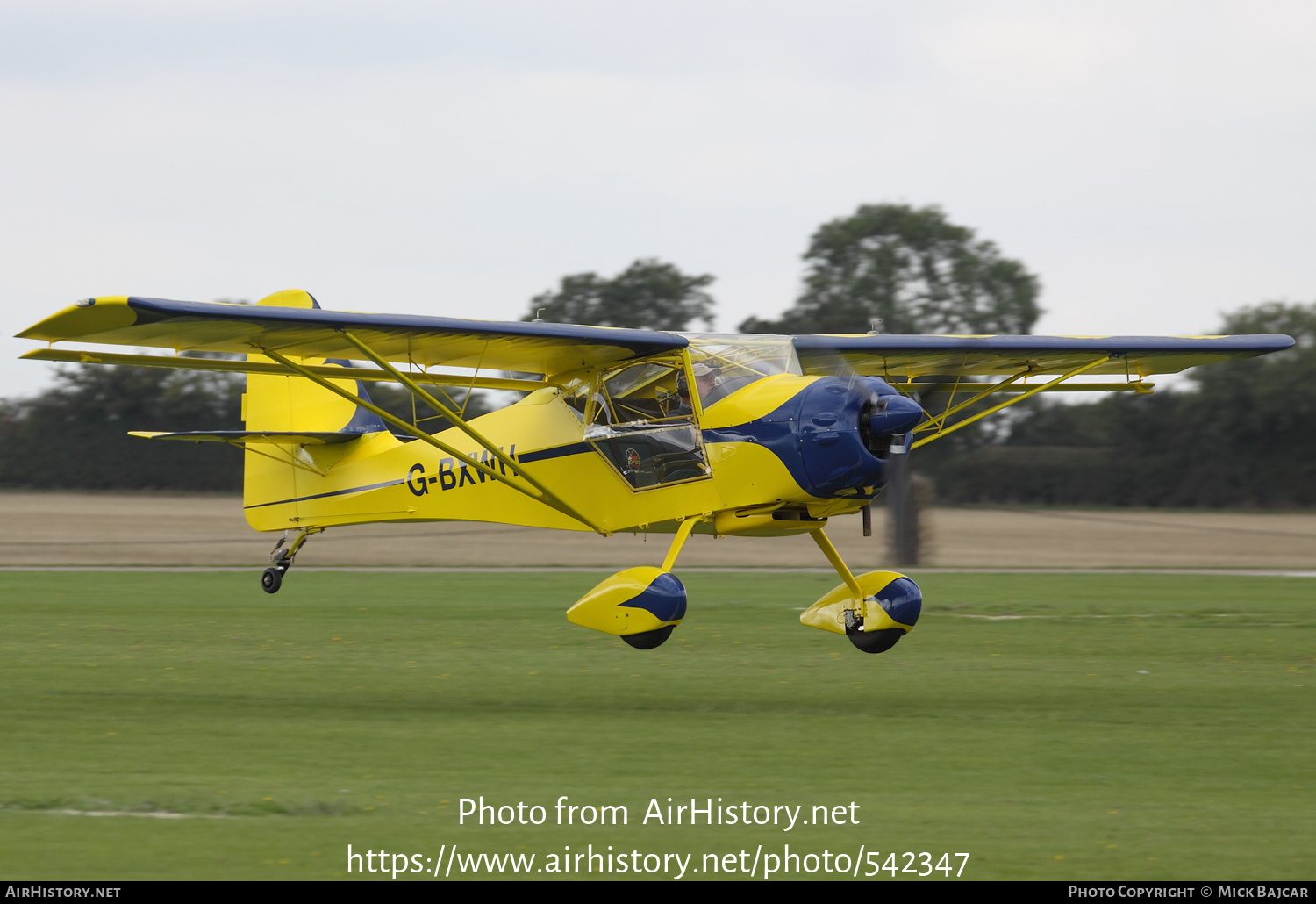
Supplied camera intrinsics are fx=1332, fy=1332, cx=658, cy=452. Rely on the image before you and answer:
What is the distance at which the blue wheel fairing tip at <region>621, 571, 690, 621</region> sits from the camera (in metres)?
11.0

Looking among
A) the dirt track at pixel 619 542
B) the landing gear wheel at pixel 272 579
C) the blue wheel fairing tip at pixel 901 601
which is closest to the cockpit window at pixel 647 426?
the blue wheel fairing tip at pixel 901 601

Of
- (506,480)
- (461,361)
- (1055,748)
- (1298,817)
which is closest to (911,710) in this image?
(1055,748)

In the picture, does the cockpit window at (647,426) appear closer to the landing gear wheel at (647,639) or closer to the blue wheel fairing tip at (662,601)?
the blue wheel fairing tip at (662,601)

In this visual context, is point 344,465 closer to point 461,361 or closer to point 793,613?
point 461,361

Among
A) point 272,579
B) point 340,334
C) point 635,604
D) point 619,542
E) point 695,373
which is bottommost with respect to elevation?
point 619,542

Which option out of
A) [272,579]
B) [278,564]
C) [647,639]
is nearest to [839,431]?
[647,639]

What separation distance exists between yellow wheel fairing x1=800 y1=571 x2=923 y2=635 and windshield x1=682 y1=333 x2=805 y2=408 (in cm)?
210

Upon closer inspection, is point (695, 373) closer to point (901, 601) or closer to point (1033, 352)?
point (901, 601)

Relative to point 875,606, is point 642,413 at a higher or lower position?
higher

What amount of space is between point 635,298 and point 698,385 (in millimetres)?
43098

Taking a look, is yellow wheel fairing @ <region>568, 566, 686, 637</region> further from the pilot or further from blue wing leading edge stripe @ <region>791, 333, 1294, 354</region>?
blue wing leading edge stripe @ <region>791, 333, 1294, 354</region>

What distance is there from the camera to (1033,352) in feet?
46.9

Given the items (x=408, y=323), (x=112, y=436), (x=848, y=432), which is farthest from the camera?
(x=112, y=436)

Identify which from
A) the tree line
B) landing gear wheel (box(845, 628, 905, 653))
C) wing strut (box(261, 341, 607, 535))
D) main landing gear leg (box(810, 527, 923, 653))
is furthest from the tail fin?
the tree line
